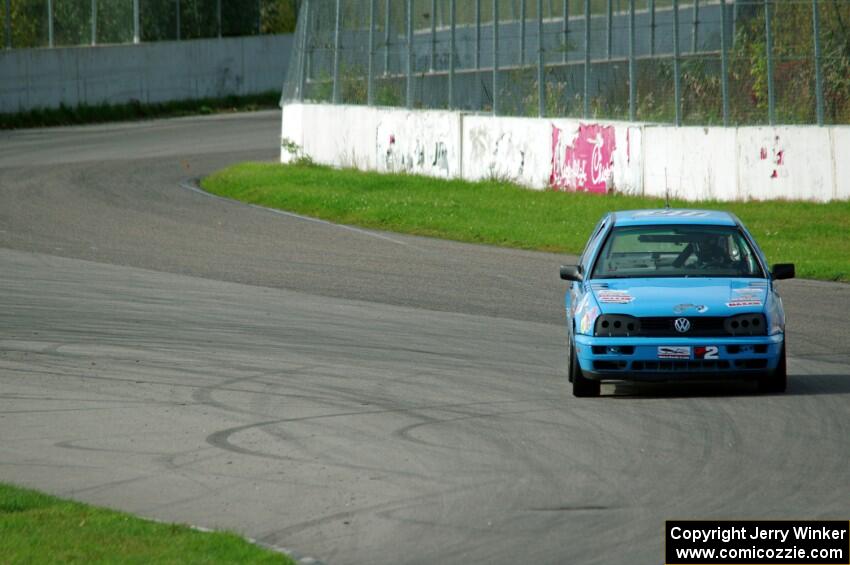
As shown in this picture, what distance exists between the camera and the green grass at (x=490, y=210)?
2353 centimetres

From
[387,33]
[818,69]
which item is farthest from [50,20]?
[818,69]

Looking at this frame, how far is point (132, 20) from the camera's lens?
55.8 m

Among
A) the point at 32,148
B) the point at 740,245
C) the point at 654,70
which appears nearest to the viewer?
the point at 740,245

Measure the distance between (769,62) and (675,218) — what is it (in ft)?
49.5

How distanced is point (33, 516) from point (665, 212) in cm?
721

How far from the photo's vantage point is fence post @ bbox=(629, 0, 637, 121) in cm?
2947

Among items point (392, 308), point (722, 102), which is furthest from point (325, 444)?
point (722, 102)

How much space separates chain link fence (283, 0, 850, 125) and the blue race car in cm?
1449

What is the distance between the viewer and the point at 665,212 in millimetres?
13688

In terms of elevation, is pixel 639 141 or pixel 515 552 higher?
pixel 639 141

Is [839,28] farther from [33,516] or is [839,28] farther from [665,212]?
[33,516]

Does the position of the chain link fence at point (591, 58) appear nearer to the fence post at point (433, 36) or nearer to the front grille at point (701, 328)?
the fence post at point (433, 36)

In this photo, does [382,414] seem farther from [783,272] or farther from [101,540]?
[101,540]

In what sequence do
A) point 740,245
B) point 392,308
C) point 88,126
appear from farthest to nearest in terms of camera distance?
point 88,126 < point 392,308 < point 740,245
